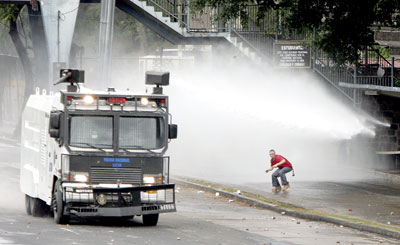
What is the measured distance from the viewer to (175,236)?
15.5 m

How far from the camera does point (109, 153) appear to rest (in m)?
16.2

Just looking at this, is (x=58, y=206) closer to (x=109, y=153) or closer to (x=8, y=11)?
(x=109, y=153)

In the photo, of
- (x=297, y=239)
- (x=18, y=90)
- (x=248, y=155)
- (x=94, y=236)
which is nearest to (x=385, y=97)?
(x=248, y=155)

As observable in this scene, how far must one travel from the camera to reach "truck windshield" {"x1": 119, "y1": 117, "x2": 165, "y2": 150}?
16.5m

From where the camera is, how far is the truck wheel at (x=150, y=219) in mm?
16922

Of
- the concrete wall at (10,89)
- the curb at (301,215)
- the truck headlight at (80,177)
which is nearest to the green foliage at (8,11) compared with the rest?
the concrete wall at (10,89)

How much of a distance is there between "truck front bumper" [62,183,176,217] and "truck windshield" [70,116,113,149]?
84 cm

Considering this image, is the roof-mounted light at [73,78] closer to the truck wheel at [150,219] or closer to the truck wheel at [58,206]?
the truck wheel at [58,206]

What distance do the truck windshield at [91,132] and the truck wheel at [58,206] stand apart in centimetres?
93

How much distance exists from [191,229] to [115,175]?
76.5 inches

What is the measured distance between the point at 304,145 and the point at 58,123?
19960 millimetres

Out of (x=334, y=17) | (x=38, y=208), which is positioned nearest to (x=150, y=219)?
(x=38, y=208)

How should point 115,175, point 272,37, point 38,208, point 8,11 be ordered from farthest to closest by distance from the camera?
1. point 8,11
2. point 272,37
3. point 38,208
4. point 115,175

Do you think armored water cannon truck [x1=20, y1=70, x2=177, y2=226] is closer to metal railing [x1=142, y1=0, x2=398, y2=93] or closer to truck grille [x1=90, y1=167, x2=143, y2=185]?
truck grille [x1=90, y1=167, x2=143, y2=185]
